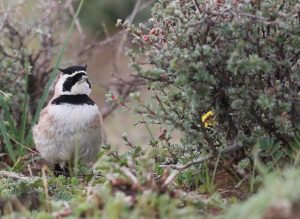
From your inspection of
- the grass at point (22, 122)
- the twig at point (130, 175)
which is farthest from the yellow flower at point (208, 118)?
the grass at point (22, 122)

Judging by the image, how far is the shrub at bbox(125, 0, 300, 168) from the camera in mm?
4016

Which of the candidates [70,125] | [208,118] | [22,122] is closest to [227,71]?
[208,118]

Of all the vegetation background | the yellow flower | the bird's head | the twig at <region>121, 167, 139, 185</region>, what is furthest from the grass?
the twig at <region>121, 167, 139, 185</region>

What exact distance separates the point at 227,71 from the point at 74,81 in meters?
1.77

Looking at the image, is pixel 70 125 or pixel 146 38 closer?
pixel 146 38

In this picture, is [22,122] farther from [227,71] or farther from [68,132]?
[227,71]

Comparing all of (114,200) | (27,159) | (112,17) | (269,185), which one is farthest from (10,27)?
(112,17)

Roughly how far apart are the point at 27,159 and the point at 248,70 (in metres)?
2.65

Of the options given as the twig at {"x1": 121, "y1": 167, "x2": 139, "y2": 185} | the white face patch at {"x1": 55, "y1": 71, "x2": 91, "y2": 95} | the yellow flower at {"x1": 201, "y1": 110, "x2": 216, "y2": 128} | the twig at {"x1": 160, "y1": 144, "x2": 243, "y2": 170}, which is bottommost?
the twig at {"x1": 121, "y1": 167, "x2": 139, "y2": 185}

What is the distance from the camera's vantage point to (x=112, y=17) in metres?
12.7

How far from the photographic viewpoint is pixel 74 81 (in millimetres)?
5664

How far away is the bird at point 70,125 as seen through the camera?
18.1 feet

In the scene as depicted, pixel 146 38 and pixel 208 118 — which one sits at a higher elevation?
pixel 146 38

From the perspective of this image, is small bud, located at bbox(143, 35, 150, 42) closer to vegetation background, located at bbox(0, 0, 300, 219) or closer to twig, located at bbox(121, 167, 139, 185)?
vegetation background, located at bbox(0, 0, 300, 219)
